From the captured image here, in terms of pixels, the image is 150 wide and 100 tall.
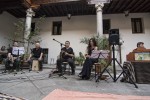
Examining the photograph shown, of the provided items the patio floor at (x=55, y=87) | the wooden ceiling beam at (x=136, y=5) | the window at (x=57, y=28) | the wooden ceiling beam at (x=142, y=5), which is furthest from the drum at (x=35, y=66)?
the wooden ceiling beam at (x=142, y=5)

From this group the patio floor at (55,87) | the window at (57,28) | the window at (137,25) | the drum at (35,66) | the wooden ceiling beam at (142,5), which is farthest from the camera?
the window at (57,28)

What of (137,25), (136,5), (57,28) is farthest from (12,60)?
(137,25)

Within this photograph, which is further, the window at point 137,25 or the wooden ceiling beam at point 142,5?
the window at point 137,25

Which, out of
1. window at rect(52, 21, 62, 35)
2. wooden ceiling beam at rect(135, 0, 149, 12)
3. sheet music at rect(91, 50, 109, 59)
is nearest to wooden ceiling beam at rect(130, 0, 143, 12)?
wooden ceiling beam at rect(135, 0, 149, 12)

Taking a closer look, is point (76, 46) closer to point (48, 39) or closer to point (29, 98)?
point (48, 39)

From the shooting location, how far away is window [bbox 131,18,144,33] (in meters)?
9.66

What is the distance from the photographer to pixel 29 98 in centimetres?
247

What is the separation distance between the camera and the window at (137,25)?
31.7 feet

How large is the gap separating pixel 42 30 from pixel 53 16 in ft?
4.01

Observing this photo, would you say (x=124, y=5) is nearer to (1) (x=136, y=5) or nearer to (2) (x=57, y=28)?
(1) (x=136, y=5)

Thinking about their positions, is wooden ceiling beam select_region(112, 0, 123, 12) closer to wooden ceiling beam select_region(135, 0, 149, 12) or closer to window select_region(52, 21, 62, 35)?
wooden ceiling beam select_region(135, 0, 149, 12)

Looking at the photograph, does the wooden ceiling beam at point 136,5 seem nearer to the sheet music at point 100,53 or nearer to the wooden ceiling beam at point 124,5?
the wooden ceiling beam at point 124,5

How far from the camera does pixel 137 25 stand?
31.9 ft

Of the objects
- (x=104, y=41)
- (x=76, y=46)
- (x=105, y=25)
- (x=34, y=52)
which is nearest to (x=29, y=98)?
(x=34, y=52)
